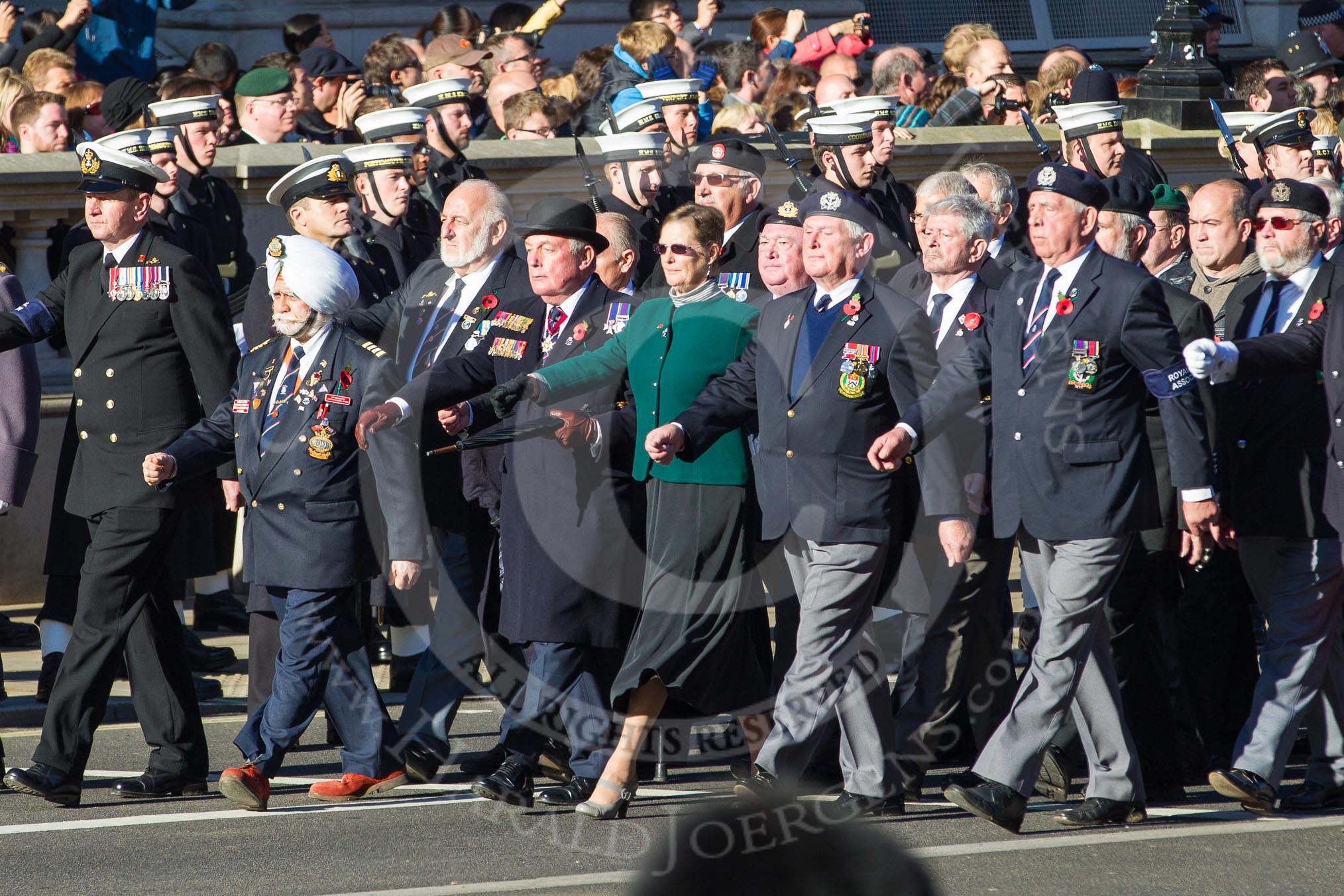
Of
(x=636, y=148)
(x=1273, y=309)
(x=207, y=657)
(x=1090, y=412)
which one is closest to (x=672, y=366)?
(x=1090, y=412)

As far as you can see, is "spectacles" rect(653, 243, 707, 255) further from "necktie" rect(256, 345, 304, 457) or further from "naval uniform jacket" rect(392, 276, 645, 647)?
"necktie" rect(256, 345, 304, 457)

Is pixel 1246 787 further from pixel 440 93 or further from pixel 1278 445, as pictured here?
pixel 440 93

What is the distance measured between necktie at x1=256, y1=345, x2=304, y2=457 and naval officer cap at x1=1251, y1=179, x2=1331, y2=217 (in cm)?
336

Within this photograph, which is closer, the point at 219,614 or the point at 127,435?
the point at 127,435

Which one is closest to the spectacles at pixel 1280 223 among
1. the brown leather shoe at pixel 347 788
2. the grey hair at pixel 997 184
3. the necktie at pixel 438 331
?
the grey hair at pixel 997 184

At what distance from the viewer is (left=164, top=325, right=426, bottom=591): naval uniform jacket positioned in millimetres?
6691

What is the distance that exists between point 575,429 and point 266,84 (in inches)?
195

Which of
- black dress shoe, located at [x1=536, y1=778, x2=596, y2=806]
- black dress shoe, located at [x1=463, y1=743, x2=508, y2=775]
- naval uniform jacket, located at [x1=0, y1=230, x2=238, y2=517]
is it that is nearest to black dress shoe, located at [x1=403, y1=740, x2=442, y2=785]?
black dress shoe, located at [x1=463, y1=743, x2=508, y2=775]

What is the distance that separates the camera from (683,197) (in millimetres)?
9633

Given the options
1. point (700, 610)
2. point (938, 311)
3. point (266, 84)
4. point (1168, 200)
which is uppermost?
point (266, 84)

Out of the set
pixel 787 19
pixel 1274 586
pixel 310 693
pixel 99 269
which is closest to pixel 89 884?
pixel 310 693

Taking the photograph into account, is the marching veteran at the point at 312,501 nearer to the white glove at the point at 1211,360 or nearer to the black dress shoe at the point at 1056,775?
the black dress shoe at the point at 1056,775

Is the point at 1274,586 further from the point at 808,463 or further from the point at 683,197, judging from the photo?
the point at 683,197

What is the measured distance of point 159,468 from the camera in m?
6.75
